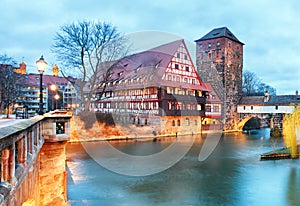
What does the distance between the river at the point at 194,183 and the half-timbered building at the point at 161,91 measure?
10.0 m

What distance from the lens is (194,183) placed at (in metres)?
12.2

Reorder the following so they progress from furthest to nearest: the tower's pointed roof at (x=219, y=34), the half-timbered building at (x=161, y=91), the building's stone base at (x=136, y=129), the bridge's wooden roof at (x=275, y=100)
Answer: the tower's pointed roof at (x=219, y=34), the bridge's wooden roof at (x=275, y=100), the half-timbered building at (x=161, y=91), the building's stone base at (x=136, y=129)

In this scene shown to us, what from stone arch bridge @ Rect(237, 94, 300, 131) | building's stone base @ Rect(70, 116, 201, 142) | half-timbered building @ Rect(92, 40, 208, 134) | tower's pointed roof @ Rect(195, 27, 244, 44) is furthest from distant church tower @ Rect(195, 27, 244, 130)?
building's stone base @ Rect(70, 116, 201, 142)

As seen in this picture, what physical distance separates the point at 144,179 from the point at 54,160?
5577mm

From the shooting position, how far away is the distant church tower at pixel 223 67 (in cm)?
3488

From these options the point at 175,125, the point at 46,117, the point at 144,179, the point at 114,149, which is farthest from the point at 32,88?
the point at 46,117

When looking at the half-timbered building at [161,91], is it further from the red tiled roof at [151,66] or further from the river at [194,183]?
the river at [194,183]

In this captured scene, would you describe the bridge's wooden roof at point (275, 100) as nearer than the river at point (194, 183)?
No

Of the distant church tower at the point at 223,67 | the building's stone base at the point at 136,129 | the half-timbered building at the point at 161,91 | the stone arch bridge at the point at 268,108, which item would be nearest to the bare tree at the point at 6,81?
the building's stone base at the point at 136,129

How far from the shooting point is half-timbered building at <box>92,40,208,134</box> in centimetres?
2720

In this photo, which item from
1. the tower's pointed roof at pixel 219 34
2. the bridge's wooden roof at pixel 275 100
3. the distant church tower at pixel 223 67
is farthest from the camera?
the tower's pointed roof at pixel 219 34

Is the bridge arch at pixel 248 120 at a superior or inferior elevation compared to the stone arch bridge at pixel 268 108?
inferior

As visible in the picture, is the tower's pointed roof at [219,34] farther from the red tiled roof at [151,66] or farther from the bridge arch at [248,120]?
the bridge arch at [248,120]

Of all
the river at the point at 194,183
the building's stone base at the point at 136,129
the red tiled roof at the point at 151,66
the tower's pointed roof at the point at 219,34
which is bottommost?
the river at the point at 194,183
